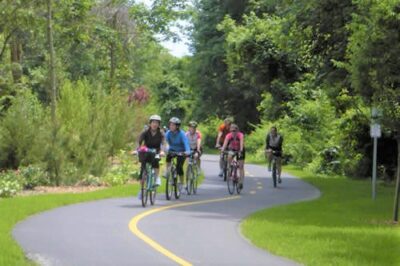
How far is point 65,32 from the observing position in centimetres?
2936

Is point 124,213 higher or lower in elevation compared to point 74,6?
lower

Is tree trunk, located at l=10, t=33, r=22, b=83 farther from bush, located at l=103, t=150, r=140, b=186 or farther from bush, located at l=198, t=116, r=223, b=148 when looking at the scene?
bush, located at l=198, t=116, r=223, b=148

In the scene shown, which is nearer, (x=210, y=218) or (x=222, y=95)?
(x=210, y=218)

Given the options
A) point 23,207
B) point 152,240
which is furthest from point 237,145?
point 152,240

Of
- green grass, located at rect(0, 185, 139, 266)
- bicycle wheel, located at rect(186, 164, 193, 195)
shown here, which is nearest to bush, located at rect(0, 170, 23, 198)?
green grass, located at rect(0, 185, 139, 266)

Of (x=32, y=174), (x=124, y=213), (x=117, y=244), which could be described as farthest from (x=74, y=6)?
(x=117, y=244)

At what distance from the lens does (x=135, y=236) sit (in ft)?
42.5

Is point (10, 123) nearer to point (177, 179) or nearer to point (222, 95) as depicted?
point (177, 179)

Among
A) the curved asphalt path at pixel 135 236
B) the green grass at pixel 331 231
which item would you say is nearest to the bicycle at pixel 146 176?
the curved asphalt path at pixel 135 236

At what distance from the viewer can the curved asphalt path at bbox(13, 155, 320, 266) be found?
10742 mm

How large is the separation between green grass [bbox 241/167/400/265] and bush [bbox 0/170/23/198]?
628 centimetres

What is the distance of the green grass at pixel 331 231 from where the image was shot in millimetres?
11430

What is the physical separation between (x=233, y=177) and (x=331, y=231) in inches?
325

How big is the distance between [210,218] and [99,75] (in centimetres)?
3447
